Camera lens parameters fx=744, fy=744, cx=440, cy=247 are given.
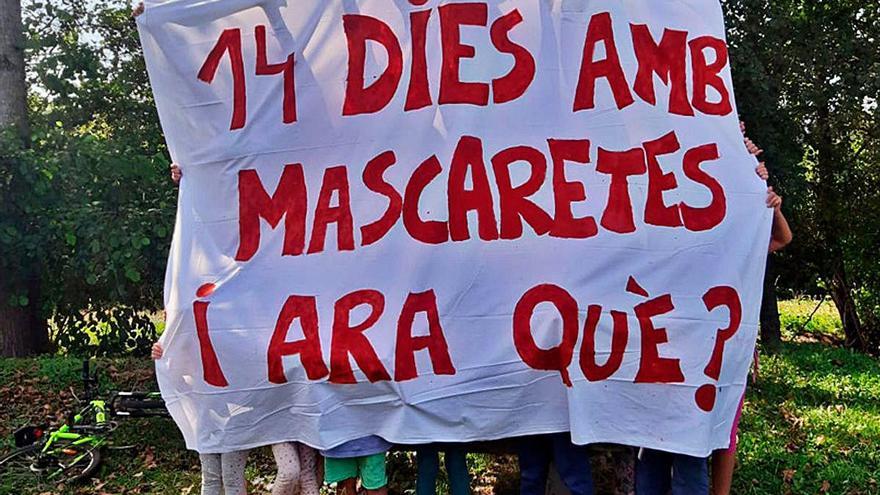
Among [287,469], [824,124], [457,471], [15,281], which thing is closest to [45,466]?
[287,469]

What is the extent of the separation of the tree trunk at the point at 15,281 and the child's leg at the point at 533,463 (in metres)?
5.59

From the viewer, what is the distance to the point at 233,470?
360 centimetres

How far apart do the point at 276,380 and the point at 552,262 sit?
4.59 ft

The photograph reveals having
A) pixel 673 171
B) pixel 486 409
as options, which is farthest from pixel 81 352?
pixel 673 171

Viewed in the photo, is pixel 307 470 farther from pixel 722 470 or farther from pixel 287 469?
pixel 722 470

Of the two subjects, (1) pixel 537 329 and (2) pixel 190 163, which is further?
(2) pixel 190 163

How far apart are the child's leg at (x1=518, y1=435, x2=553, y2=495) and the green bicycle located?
8.53 ft

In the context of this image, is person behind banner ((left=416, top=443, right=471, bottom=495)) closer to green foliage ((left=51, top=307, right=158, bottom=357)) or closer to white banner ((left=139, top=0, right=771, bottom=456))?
white banner ((left=139, top=0, right=771, bottom=456))

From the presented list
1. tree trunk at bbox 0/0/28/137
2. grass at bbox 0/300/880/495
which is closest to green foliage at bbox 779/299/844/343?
grass at bbox 0/300/880/495

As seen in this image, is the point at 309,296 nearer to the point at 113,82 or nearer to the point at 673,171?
the point at 673,171

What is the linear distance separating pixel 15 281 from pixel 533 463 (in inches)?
230

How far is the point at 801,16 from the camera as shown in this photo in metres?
8.14

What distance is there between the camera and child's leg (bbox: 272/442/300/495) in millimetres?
3502

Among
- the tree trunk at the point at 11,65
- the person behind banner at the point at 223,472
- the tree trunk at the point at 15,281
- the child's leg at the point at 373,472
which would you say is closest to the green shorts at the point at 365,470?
the child's leg at the point at 373,472
